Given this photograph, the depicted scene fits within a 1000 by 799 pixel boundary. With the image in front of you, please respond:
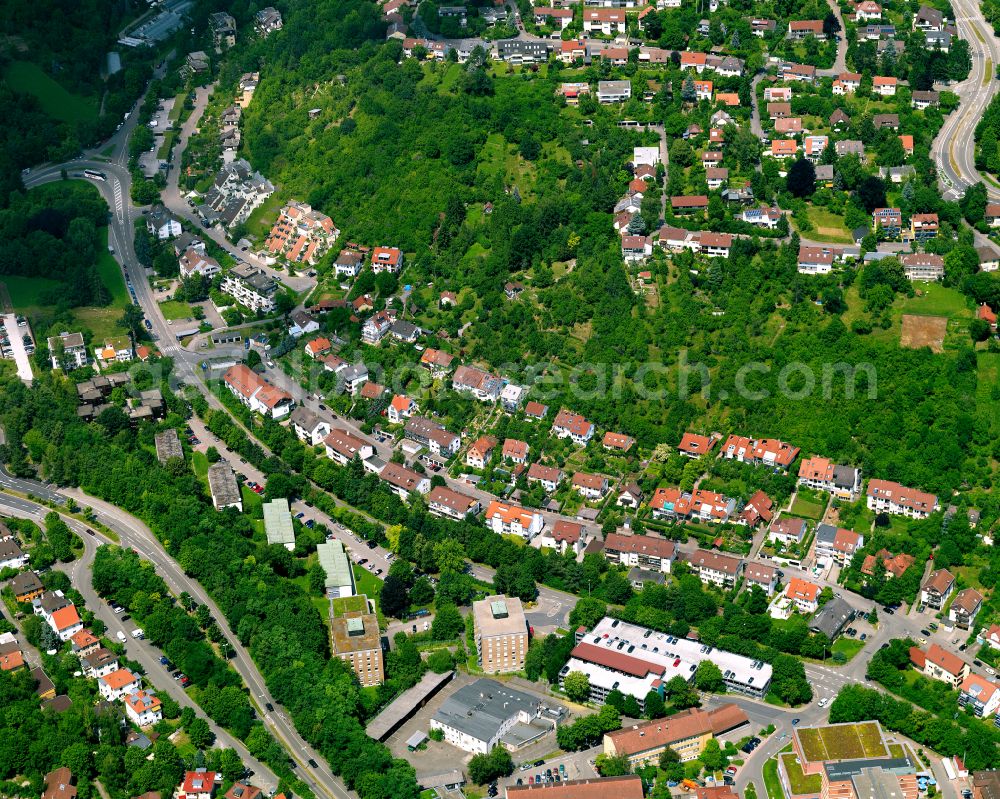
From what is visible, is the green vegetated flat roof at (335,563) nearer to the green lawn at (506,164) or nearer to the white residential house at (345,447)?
the white residential house at (345,447)

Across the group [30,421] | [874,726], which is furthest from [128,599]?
[874,726]

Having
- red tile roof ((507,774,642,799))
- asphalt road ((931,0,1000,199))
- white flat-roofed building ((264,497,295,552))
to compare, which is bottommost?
white flat-roofed building ((264,497,295,552))

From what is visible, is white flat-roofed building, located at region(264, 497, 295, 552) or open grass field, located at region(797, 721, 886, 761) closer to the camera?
open grass field, located at region(797, 721, 886, 761)

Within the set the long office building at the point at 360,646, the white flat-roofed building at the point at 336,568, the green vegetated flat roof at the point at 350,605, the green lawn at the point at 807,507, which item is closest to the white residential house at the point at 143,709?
the long office building at the point at 360,646

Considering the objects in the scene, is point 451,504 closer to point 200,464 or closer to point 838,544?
point 200,464

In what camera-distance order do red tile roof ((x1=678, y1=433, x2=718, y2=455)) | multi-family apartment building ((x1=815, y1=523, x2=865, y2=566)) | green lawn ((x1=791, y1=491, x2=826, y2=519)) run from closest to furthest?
multi-family apartment building ((x1=815, y1=523, x2=865, y2=566)), green lawn ((x1=791, y1=491, x2=826, y2=519)), red tile roof ((x1=678, y1=433, x2=718, y2=455))

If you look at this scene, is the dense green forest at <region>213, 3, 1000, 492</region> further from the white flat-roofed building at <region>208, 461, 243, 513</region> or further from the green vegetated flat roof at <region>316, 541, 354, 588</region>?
the white flat-roofed building at <region>208, 461, 243, 513</region>

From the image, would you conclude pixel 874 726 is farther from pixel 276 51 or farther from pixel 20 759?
pixel 276 51

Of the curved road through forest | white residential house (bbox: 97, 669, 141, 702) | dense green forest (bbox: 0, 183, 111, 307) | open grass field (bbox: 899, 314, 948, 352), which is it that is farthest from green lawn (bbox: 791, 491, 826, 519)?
dense green forest (bbox: 0, 183, 111, 307)
